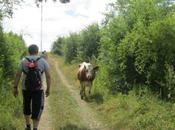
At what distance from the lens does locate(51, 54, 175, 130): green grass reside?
13922 millimetres

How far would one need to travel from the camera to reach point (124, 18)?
21.6 m

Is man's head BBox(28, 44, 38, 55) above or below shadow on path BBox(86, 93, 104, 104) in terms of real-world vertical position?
above

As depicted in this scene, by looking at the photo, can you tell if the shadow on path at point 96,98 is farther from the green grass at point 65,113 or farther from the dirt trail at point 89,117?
the green grass at point 65,113

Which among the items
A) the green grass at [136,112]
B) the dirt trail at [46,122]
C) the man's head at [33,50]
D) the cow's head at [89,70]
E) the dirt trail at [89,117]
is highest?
the man's head at [33,50]

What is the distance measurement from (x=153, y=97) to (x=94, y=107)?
3133 millimetres

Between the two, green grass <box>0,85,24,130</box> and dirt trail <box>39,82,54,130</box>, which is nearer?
green grass <box>0,85,24,130</box>

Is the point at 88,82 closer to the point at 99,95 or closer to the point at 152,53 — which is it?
the point at 99,95

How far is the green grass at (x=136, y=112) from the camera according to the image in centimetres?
1392

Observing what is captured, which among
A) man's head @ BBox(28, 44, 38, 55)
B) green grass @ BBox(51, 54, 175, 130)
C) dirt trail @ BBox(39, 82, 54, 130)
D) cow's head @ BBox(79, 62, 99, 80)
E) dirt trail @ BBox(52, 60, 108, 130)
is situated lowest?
dirt trail @ BBox(52, 60, 108, 130)

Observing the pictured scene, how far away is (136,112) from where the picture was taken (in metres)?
16.0

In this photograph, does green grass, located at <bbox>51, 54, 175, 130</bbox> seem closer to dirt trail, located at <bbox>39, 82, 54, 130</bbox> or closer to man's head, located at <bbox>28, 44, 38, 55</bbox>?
dirt trail, located at <bbox>39, 82, 54, 130</bbox>

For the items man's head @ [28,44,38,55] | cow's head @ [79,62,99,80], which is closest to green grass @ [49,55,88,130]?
cow's head @ [79,62,99,80]

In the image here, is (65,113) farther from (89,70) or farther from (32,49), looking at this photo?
(89,70)

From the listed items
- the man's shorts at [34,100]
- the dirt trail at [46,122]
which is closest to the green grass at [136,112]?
the dirt trail at [46,122]
